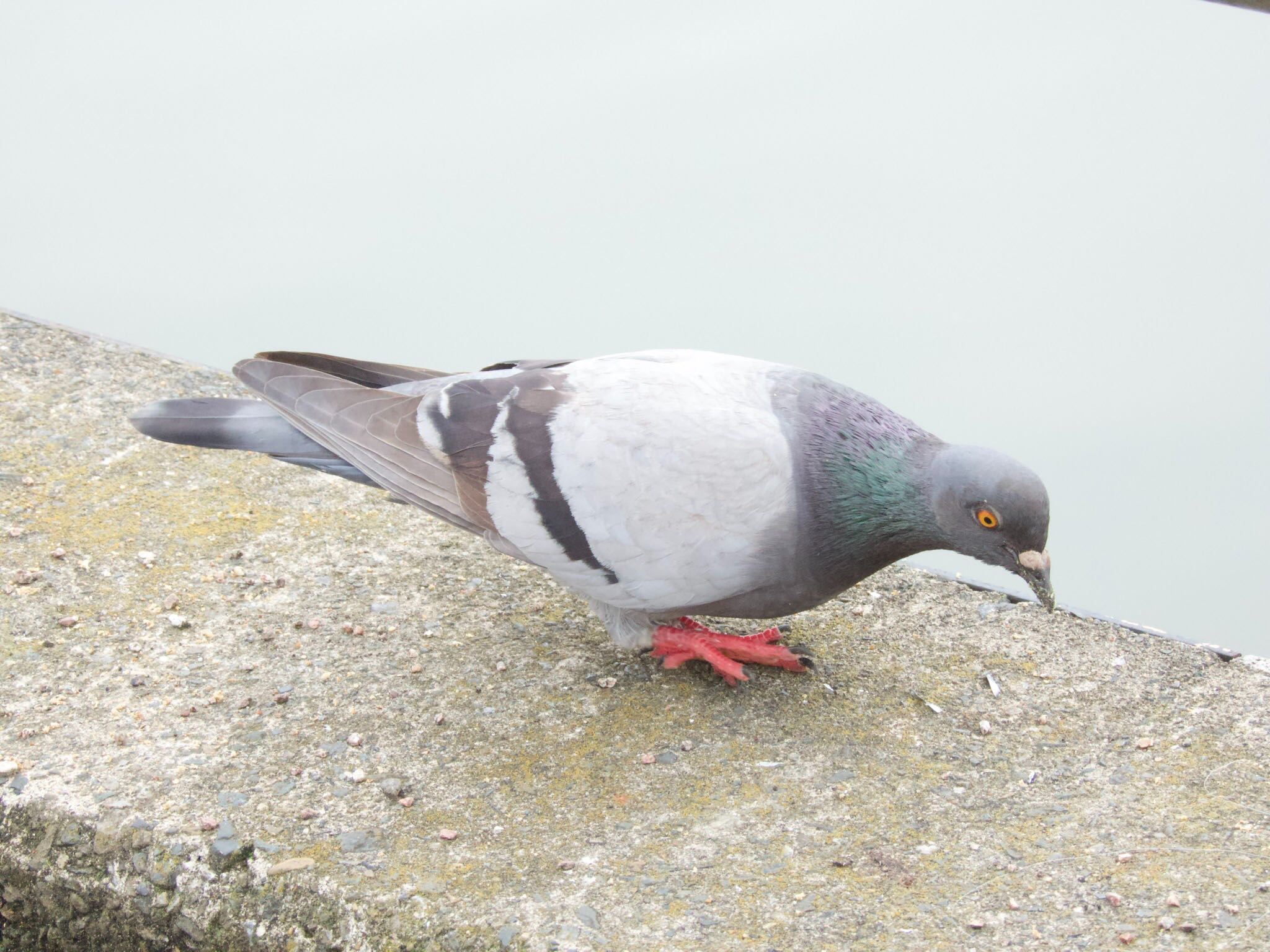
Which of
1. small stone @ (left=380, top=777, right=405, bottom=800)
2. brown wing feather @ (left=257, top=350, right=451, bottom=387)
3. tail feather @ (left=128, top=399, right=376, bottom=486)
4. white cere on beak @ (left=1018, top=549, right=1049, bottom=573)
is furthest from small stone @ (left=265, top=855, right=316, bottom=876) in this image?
white cere on beak @ (left=1018, top=549, right=1049, bottom=573)

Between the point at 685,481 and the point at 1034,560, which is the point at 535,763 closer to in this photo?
the point at 685,481

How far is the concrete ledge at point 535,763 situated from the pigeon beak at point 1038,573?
16.4 inches

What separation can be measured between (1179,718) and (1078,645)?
1.30 ft

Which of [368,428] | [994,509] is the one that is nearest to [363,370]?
[368,428]

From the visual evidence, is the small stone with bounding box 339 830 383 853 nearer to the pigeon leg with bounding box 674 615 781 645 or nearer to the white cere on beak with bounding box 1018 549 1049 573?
the pigeon leg with bounding box 674 615 781 645

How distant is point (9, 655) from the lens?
3.35 meters

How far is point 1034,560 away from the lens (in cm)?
300

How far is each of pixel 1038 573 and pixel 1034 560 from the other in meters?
0.04

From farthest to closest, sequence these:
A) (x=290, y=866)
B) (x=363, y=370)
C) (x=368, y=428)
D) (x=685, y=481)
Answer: (x=363, y=370), (x=368, y=428), (x=685, y=481), (x=290, y=866)

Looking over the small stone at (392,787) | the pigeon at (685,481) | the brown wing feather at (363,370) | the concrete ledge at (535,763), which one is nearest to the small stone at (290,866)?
the concrete ledge at (535,763)

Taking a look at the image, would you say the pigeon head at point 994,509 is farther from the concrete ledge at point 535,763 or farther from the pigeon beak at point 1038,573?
the concrete ledge at point 535,763

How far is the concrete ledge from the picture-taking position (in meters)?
2.61

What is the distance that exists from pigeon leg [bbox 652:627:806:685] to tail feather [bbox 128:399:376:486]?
96 cm

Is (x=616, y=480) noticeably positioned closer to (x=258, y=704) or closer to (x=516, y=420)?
(x=516, y=420)
